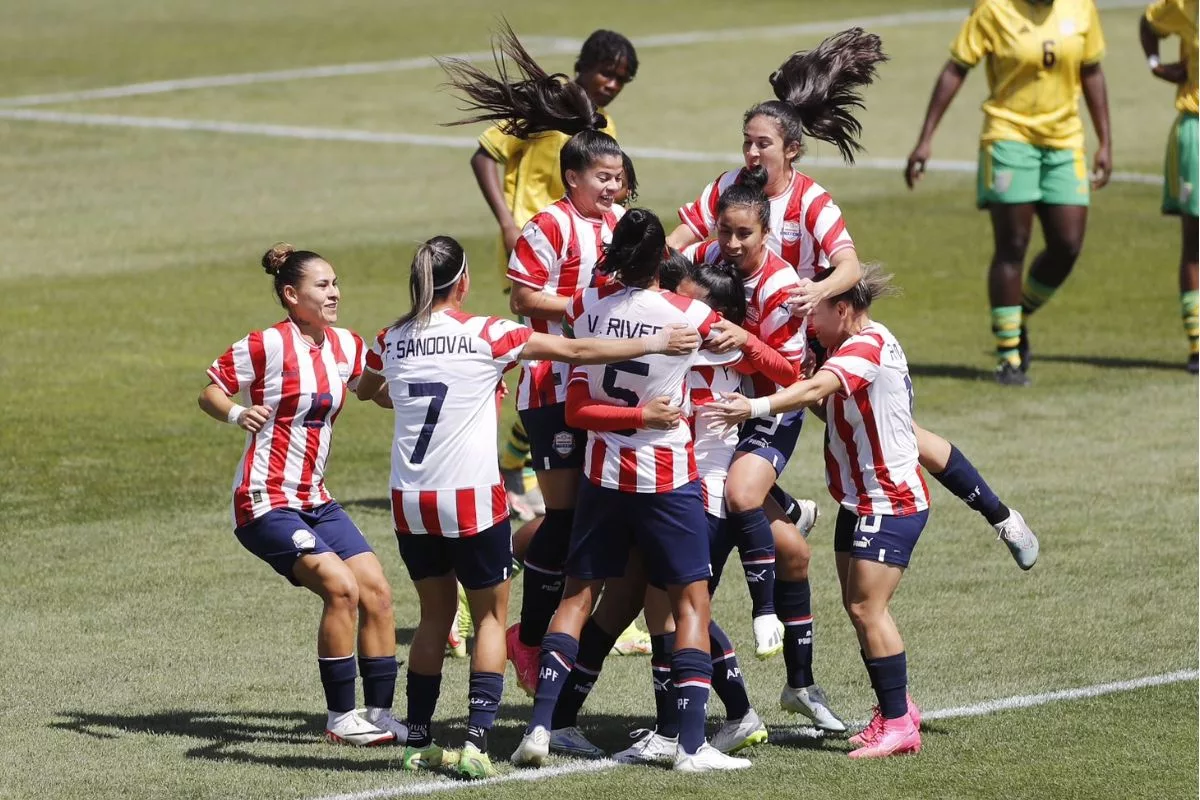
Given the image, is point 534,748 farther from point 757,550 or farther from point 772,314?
point 772,314

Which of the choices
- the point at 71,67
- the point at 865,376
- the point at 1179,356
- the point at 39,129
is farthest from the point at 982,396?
the point at 71,67

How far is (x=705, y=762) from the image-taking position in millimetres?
7215

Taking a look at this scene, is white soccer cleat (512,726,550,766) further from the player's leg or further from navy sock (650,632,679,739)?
the player's leg

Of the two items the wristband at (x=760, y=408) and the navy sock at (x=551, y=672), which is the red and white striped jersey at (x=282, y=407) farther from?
the wristband at (x=760, y=408)

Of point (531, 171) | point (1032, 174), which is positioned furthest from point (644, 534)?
point (1032, 174)

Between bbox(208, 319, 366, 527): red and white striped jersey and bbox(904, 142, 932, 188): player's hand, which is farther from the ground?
bbox(904, 142, 932, 188): player's hand

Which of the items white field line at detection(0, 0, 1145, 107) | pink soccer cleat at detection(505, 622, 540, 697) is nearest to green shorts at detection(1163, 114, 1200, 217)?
pink soccer cleat at detection(505, 622, 540, 697)

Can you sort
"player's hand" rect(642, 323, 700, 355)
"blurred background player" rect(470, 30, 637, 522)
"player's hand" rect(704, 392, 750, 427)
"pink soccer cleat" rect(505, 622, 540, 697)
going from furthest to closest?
"blurred background player" rect(470, 30, 637, 522)
"pink soccer cleat" rect(505, 622, 540, 697)
"player's hand" rect(704, 392, 750, 427)
"player's hand" rect(642, 323, 700, 355)

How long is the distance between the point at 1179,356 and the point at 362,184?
409 inches

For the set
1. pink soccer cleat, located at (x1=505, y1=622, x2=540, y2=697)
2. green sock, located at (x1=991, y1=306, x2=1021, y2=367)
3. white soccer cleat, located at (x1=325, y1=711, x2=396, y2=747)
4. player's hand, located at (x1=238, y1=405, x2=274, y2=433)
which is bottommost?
white soccer cleat, located at (x1=325, y1=711, x2=396, y2=747)

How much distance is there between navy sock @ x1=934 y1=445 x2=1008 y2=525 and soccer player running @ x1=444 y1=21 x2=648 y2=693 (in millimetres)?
1651

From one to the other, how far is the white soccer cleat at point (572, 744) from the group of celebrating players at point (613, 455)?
0.04 ft

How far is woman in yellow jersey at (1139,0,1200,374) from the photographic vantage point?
1473 cm

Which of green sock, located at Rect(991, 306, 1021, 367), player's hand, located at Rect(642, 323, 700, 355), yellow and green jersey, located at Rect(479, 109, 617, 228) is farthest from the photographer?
green sock, located at Rect(991, 306, 1021, 367)
